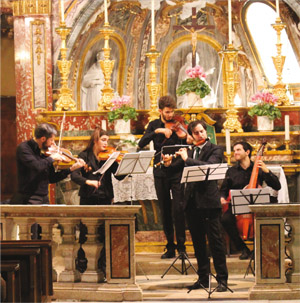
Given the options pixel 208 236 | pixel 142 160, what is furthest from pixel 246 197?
pixel 142 160

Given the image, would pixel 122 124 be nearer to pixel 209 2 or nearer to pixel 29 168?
pixel 29 168

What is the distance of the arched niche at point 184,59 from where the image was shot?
45.8 feet

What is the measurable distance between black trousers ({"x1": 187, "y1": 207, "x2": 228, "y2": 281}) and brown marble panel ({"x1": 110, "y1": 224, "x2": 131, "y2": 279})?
670 millimetres

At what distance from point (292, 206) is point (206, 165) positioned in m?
0.82

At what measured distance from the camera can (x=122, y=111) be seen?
1063 cm

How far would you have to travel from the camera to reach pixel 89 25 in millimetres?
12867

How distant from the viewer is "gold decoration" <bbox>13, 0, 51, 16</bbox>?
11906 mm

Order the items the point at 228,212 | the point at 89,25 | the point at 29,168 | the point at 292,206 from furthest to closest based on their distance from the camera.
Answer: the point at 89,25, the point at 228,212, the point at 29,168, the point at 292,206

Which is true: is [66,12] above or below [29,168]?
above

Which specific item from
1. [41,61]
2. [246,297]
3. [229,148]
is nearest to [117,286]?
[246,297]

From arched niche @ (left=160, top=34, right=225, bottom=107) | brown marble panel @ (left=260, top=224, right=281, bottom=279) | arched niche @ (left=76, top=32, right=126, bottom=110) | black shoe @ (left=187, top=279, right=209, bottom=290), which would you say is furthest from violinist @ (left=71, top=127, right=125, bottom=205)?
arched niche @ (left=160, top=34, right=225, bottom=107)

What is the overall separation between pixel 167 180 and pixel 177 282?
3.59ft

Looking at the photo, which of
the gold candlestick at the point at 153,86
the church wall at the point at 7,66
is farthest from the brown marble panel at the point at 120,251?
the church wall at the point at 7,66

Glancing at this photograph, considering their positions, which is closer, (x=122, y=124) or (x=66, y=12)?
(x=122, y=124)
